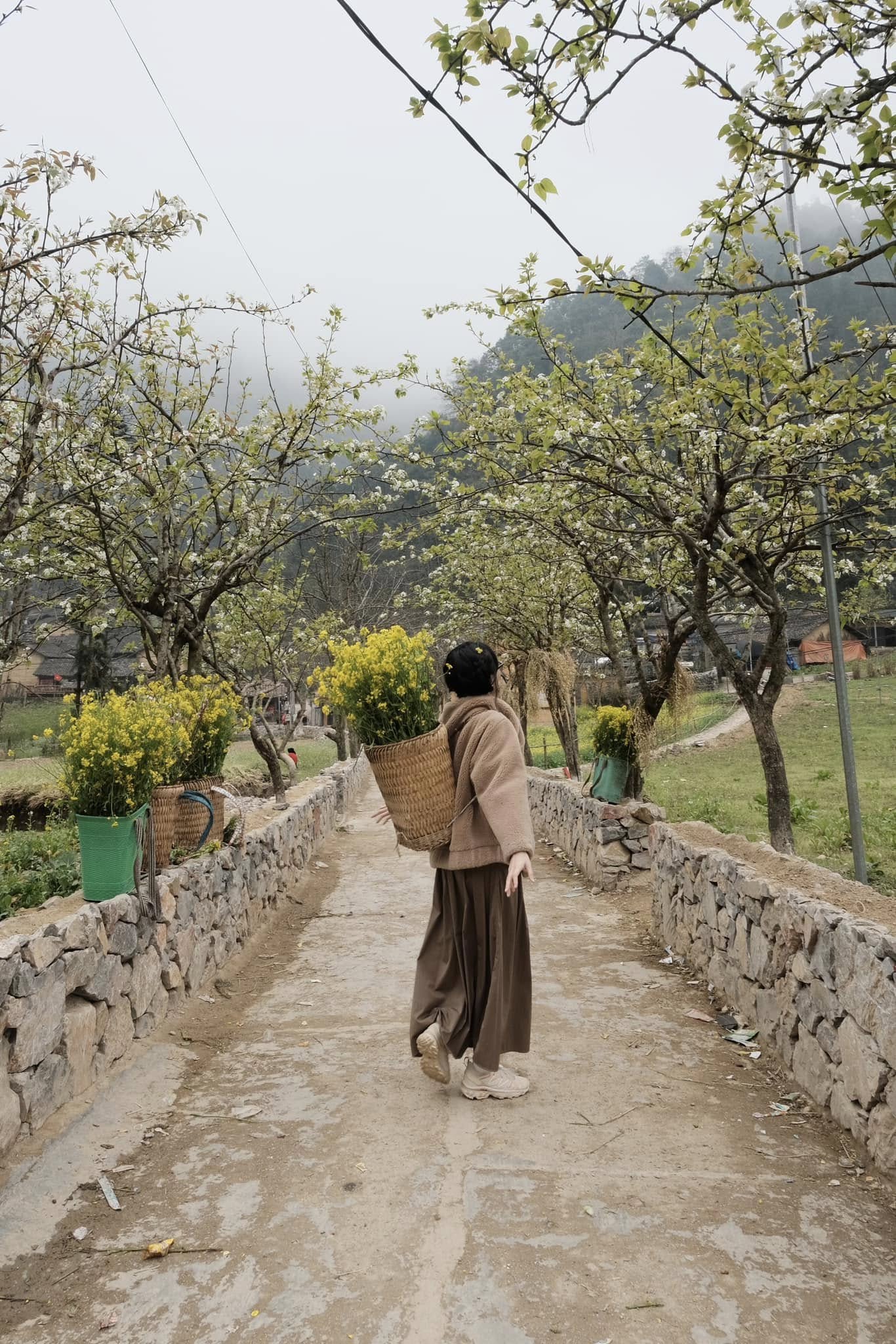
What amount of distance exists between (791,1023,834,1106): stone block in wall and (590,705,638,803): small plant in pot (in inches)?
224

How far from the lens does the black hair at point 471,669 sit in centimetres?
425

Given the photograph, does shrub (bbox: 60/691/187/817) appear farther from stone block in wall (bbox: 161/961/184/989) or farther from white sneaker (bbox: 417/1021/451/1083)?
white sneaker (bbox: 417/1021/451/1083)

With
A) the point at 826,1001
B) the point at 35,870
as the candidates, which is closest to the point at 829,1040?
the point at 826,1001

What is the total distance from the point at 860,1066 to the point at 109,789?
370 cm

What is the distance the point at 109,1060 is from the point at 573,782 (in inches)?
363

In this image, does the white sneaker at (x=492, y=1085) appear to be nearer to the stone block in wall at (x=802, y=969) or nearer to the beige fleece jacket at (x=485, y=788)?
the beige fleece jacket at (x=485, y=788)

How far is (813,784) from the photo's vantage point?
14.7 meters

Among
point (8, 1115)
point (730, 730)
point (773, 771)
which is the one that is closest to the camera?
point (8, 1115)

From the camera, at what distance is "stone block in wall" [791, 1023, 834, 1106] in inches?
151

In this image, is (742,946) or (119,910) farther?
(742,946)

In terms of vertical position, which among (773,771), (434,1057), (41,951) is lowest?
(434,1057)

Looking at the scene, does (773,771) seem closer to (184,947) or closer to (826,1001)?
(826,1001)

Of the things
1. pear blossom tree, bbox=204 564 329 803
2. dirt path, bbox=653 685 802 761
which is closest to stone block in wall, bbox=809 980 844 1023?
pear blossom tree, bbox=204 564 329 803

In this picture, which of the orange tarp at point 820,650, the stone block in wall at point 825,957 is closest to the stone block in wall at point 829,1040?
the stone block in wall at point 825,957
